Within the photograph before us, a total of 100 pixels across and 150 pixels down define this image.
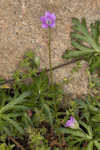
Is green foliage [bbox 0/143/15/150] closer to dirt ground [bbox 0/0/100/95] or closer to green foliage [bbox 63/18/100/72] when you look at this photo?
dirt ground [bbox 0/0/100/95]

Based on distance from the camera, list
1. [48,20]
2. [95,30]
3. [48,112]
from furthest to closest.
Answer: [48,112], [95,30], [48,20]

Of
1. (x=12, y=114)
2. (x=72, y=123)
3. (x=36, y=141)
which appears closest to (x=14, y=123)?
(x=12, y=114)

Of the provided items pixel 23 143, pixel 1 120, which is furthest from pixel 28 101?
pixel 23 143

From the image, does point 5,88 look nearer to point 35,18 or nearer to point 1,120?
point 1,120

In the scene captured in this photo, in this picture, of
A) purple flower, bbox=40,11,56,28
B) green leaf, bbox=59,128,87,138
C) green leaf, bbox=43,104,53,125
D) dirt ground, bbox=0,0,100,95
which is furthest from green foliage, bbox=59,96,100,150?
purple flower, bbox=40,11,56,28

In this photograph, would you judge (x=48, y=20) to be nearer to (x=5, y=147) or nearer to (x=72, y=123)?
(x=72, y=123)

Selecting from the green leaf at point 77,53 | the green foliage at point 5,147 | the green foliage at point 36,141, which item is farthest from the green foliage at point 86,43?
the green foliage at point 5,147

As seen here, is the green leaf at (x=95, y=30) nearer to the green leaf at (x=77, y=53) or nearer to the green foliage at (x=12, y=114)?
the green leaf at (x=77, y=53)
